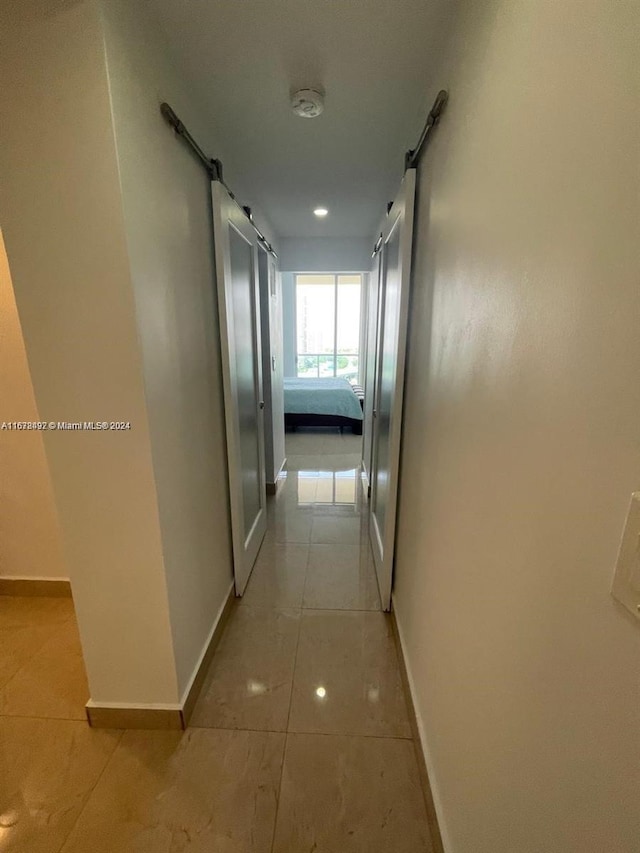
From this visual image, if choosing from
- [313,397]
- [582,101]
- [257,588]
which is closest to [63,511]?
[257,588]

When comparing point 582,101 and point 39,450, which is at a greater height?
point 582,101

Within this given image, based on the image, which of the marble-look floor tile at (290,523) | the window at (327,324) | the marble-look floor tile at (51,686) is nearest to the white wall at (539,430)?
the marble-look floor tile at (51,686)

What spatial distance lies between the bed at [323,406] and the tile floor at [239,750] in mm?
3339

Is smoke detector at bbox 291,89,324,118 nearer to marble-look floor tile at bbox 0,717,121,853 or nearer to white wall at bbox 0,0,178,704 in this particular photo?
white wall at bbox 0,0,178,704

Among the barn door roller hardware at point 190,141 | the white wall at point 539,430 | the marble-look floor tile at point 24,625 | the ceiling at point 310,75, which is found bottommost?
the marble-look floor tile at point 24,625

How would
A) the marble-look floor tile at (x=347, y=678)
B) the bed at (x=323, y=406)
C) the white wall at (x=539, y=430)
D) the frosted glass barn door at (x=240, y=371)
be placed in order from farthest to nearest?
the bed at (x=323, y=406)
the frosted glass barn door at (x=240, y=371)
the marble-look floor tile at (x=347, y=678)
the white wall at (x=539, y=430)

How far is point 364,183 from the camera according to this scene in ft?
8.89

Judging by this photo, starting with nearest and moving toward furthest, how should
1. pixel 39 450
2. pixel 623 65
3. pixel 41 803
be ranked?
1. pixel 623 65
2. pixel 41 803
3. pixel 39 450

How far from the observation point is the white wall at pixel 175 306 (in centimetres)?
111

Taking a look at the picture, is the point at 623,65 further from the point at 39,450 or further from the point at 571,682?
the point at 39,450

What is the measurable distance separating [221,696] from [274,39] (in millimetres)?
2549

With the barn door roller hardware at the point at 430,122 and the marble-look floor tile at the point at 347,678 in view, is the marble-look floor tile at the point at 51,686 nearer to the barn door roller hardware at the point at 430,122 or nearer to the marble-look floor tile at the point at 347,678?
the marble-look floor tile at the point at 347,678

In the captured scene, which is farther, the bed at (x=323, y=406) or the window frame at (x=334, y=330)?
the window frame at (x=334, y=330)

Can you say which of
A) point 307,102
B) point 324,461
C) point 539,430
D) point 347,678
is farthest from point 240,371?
point 324,461
